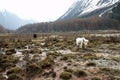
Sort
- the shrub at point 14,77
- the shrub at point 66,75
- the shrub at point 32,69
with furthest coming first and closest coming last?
the shrub at point 32,69, the shrub at point 14,77, the shrub at point 66,75

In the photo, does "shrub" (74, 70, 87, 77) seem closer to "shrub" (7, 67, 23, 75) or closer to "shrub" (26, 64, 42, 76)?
"shrub" (26, 64, 42, 76)

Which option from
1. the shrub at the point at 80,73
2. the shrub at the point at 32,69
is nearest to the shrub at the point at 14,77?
the shrub at the point at 32,69

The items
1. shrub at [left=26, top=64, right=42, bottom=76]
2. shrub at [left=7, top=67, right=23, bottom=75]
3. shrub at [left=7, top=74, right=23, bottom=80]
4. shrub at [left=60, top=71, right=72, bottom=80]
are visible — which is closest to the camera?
shrub at [left=60, top=71, right=72, bottom=80]

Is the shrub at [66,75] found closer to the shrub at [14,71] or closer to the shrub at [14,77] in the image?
the shrub at [14,77]

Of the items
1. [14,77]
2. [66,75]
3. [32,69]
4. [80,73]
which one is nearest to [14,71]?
[32,69]

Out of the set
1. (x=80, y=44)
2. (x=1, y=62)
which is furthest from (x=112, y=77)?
(x=80, y=44)

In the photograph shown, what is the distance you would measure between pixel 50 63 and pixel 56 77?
455 cm

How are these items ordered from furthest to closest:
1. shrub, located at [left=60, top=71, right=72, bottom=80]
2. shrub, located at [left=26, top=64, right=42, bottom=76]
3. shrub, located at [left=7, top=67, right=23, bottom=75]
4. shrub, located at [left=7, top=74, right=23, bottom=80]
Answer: shrub, located at [left=7, top=67, right=23, bottom=75], shrub, located at [left=26, top=64, right=42, bottom=76], shrub, located at [left=7, top=74, right=23, bottom=80], shrub, located at [left=60, top=71, right=72, bottom=80]

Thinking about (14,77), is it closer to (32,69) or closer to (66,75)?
(32,69)

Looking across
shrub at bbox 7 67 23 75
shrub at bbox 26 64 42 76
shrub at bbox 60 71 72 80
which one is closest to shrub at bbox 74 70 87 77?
shrub at bbox 60 71 72 80

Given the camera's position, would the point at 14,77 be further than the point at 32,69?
No

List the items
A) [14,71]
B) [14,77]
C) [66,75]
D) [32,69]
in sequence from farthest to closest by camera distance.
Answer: [14,71] → [32,69] → [14,77] → [66,75]

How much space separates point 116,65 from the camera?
77.7 feet

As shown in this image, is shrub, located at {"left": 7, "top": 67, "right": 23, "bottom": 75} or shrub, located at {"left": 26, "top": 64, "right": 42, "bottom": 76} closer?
shrub, located at {"left": 26, "top": 64, "right": 42, "bottom": 76}
